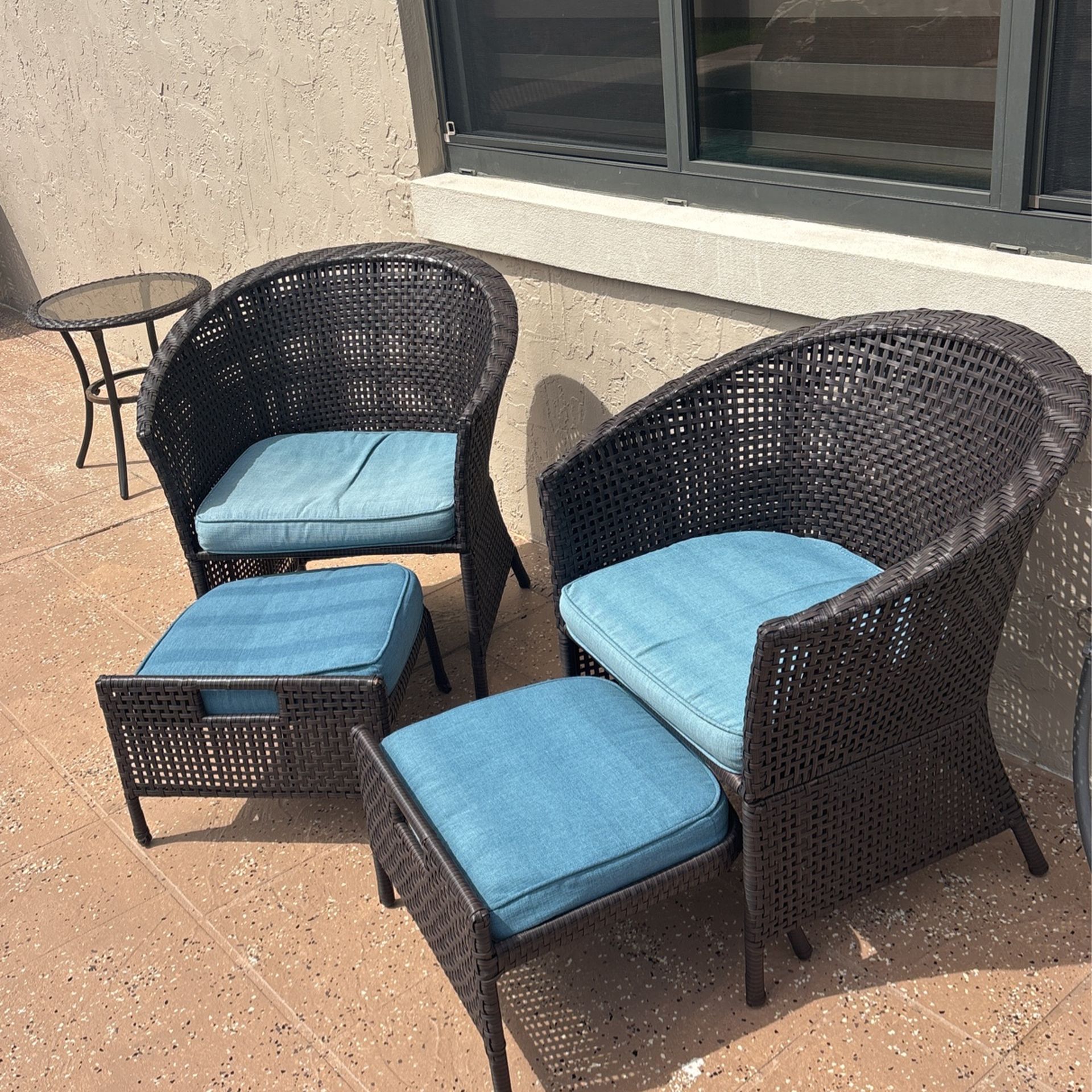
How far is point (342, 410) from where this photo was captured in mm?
3338

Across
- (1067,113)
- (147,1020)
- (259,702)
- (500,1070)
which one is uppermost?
(1067,113)

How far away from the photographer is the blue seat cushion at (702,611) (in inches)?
77.2

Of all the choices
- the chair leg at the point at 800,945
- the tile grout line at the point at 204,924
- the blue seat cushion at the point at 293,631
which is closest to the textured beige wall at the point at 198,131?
the blue seat cushion at the point at 293,631

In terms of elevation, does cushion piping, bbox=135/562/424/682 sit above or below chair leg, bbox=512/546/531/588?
above

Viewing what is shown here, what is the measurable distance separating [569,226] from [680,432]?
0.88 meters

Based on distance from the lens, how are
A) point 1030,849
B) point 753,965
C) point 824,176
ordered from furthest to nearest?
point 824,176
point 1030,849
point 753,965

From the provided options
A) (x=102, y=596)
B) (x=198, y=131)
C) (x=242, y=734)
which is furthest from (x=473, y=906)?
(x=198, y=131)

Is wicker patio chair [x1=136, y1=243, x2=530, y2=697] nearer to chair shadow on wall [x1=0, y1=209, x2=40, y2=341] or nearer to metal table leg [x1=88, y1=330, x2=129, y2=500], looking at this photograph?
metal table leg [x1=88, y1=330, x2=129, y2=500]

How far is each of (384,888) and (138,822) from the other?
0.61 m

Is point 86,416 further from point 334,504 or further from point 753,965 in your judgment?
point 753,965

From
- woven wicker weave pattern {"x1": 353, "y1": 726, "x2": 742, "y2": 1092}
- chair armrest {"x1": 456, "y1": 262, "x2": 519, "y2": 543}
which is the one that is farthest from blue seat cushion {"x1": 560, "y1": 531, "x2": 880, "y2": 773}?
chair armrest {"x1": 456, "y1": 262, "x2": 519, "y2": 543}

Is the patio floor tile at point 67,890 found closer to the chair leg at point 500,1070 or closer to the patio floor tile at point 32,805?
→ the patio floor tile at point 32,805

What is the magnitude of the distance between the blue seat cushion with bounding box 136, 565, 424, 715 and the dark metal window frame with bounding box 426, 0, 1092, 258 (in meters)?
1.18

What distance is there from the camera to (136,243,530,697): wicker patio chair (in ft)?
9.14
